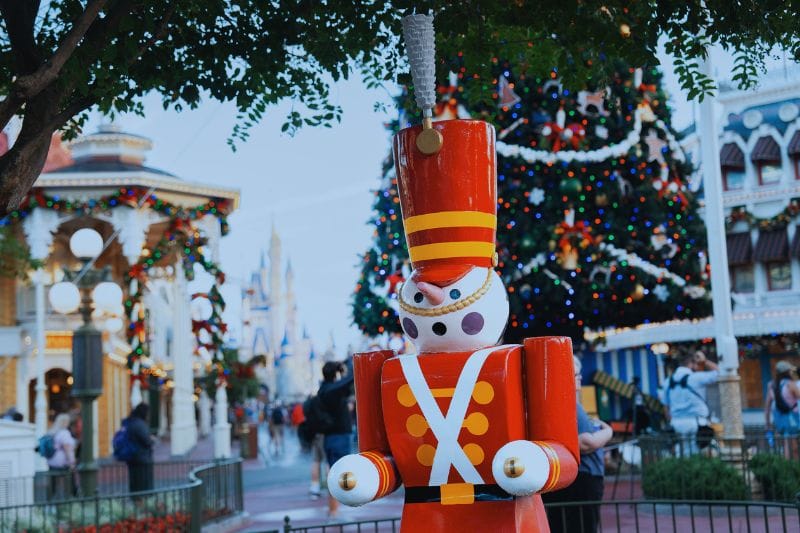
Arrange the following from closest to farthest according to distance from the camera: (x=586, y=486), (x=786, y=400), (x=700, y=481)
→ (x=586, y=486) → (x=700, y=481) → (x=786, y=400)

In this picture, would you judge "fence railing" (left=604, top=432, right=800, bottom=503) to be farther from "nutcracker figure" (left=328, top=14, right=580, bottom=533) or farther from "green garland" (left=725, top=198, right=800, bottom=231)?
"green garland" (left=725, top=198, right=800, bottom=231)

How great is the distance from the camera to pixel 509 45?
Result: 686 centimetres

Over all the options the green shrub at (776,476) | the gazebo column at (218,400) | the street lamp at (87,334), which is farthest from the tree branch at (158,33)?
the gazebo column at (218,400)

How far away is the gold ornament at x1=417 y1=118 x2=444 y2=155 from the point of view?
5211mm

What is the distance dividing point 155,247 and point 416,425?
17.2m

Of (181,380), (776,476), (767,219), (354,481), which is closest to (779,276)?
(767,219)

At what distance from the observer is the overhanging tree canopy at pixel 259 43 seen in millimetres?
5305

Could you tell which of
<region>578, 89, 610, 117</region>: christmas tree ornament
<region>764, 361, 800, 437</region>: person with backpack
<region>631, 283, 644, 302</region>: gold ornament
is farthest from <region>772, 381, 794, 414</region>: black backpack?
<region>578, 89, 610, 117</region>: christmas tree ornament

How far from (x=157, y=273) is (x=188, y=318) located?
4100mm

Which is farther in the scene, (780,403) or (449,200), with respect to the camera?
(780,403)

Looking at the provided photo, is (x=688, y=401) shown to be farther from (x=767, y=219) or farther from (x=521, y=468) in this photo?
(x=767, y=219)

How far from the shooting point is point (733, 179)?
1545 inches

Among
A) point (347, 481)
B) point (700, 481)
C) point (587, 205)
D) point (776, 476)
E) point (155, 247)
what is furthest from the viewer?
point (155, 247)

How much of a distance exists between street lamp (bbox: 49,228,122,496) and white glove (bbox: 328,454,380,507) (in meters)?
5.94
